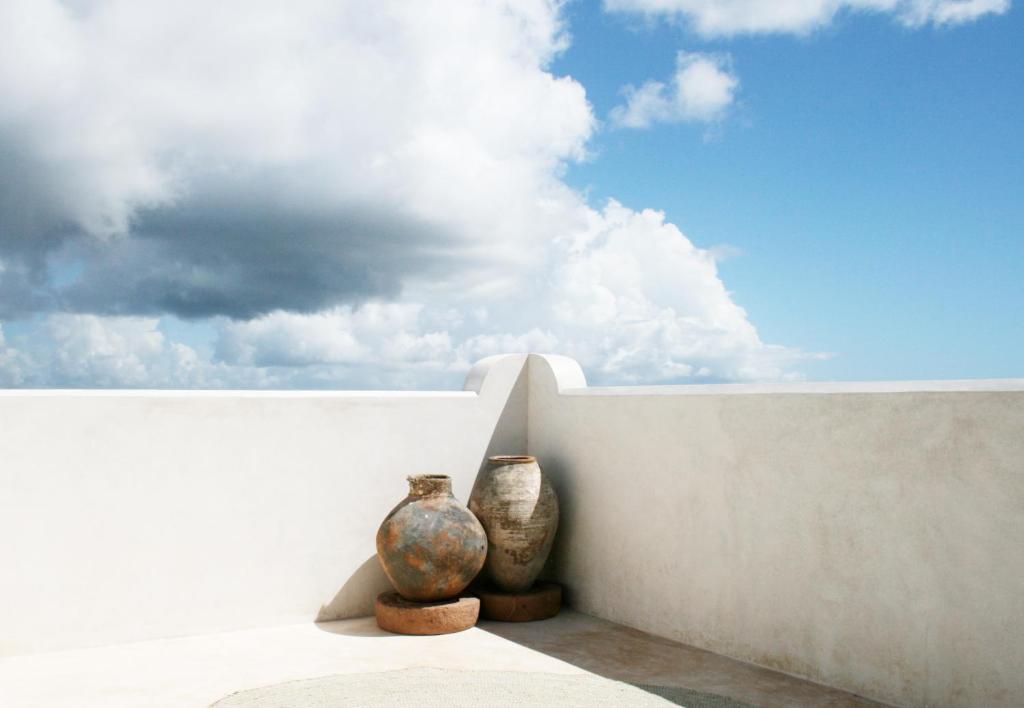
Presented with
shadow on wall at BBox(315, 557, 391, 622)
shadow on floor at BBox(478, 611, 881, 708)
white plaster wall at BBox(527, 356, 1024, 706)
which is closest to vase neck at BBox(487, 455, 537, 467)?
white plaster wall at BBox(527, 356, 1024, 706)

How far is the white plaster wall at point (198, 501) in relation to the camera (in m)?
4.32

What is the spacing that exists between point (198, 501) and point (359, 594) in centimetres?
108

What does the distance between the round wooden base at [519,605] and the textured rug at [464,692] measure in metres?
1.00

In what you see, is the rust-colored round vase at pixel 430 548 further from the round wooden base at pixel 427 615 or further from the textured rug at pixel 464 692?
the textured rug at pixel 464 692

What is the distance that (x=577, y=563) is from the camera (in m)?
5.27

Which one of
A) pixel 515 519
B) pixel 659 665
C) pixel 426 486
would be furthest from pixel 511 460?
pixel 659 665

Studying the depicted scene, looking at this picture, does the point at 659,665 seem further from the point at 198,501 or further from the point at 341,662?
the point at 198,501

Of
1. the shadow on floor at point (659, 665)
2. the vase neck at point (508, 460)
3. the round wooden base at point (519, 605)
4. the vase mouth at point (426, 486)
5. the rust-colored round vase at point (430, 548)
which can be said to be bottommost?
the shadow on floor at point (659, 665)

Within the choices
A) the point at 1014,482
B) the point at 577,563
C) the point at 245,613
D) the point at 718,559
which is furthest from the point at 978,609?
the point at 245,613

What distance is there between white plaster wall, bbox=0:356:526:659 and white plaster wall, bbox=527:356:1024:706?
1.16 meters

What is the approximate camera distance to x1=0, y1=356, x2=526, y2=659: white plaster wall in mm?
4316

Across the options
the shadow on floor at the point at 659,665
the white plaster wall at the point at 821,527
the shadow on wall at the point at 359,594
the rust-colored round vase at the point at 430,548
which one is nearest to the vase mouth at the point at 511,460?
the white plaster wall at the point at 821,527

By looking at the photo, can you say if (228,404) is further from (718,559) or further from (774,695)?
(774,695)

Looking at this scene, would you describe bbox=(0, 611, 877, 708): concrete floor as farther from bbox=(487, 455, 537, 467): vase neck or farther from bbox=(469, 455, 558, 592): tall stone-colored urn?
bbox=(487, 455, 537, 467): vase neck
